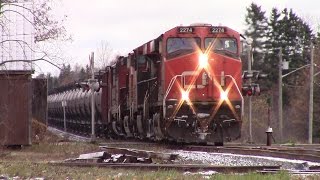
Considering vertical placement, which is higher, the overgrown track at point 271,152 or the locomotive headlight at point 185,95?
the locomotive headlight at point 185,95

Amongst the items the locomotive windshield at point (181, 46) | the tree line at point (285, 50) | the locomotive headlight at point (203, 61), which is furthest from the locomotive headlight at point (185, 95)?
the tree line at point (285, 50)

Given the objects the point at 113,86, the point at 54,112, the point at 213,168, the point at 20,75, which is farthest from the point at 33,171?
the point at 54,112

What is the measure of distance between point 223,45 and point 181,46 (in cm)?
154

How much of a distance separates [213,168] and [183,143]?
405 inches

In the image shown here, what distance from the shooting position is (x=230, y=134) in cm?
2066

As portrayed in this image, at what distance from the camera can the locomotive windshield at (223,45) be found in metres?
21.1

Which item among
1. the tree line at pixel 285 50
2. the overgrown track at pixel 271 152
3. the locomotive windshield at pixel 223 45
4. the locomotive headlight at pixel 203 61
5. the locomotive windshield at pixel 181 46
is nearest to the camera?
the overgrown track at pixel 271 152

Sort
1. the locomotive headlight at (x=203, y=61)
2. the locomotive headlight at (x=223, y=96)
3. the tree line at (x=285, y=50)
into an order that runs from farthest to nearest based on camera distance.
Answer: the tree line at (x=285, y=50)
the locomotive headlight at (x=203, y=61)
the locomotive headlight at (x=223, y=96)

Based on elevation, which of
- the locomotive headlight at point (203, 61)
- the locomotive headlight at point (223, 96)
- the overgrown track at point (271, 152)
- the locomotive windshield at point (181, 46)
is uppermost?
the locomotive windshield at point (181, 46)

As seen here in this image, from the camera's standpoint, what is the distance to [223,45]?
21250mm

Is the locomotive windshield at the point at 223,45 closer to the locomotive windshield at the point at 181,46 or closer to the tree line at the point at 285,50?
the locomotive windshield at the point at 181,46

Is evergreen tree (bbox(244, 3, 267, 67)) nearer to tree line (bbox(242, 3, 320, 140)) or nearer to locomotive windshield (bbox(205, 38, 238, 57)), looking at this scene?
tree line (bbox(242, 3, 320, 140))

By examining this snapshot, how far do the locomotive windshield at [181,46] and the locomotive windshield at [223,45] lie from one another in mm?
407

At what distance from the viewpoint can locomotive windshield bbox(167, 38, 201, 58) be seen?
20938mm
